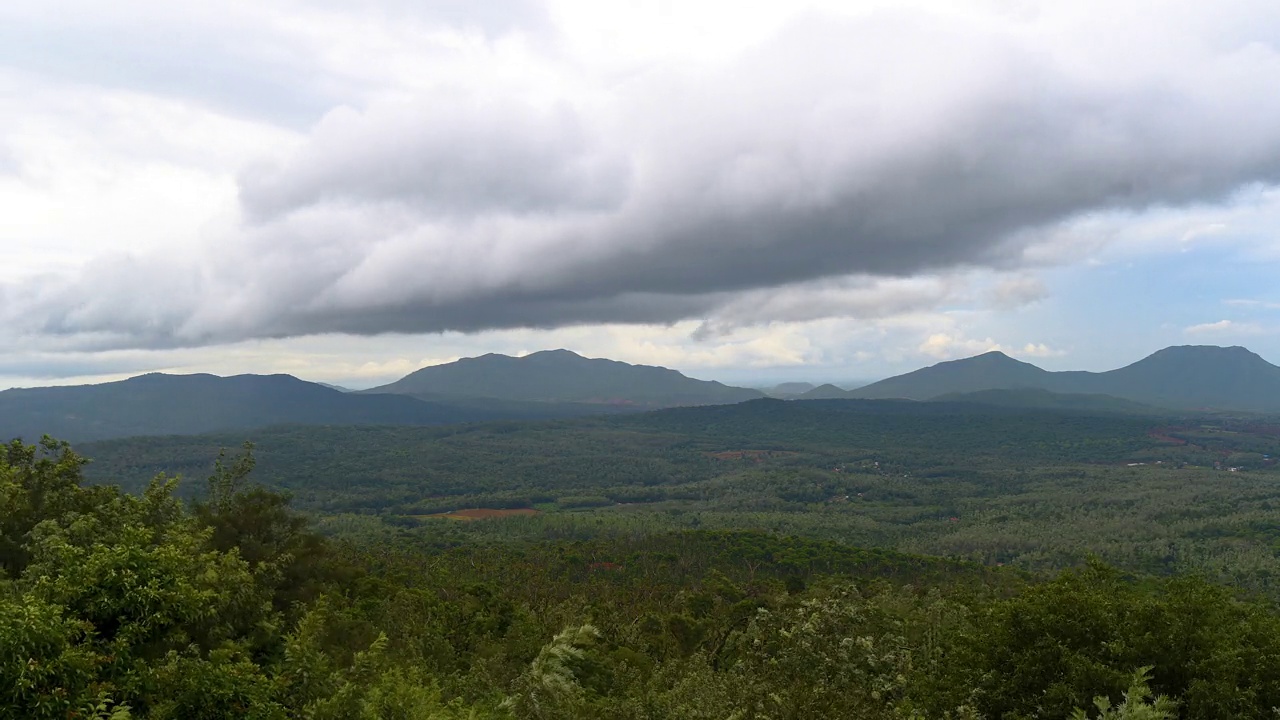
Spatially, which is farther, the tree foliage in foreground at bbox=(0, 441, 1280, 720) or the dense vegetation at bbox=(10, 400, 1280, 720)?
the dense vegetation at bbox=(10, 400, 1280, 720)

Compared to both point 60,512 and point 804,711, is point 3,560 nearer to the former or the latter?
point 60,512

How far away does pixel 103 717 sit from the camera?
14648 mm

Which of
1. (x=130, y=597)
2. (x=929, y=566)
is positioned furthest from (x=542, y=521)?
(x=130, y=597)

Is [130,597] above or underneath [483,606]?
above

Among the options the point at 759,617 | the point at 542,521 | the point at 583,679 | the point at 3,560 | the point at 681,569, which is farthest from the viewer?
the point at 542,521

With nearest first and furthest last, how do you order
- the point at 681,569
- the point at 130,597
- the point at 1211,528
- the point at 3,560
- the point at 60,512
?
the point at 130,597, the point at 3,560, the point at 60,512, the point at 681,569, the point at 1211,528

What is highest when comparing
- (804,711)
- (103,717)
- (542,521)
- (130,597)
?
(130,597)

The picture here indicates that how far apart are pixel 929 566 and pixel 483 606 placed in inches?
3101

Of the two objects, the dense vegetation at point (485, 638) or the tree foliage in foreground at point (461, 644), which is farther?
the dense vegetation at point (485, 638)

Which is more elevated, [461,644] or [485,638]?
[485,638]

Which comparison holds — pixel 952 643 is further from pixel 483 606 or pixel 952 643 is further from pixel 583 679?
pixel 483 606

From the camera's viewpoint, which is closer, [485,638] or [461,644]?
[485,638]

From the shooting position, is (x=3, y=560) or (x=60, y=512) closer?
(x=3, y=560)

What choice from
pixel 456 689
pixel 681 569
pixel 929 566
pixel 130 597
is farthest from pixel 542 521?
pixel 130 597
